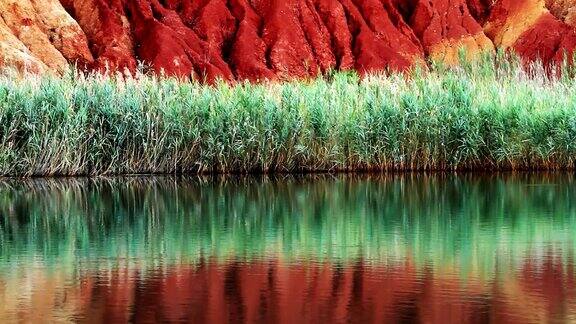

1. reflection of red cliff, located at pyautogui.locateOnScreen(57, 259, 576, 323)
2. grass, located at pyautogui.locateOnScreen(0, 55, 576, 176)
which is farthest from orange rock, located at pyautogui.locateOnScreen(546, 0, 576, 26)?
reflection of red cliff, located at pyautogui.locateOnScreen(57, 259, 576, 323)

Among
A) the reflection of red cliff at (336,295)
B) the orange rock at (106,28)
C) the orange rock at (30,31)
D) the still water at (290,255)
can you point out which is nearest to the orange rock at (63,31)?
the orange rock at (30,31)

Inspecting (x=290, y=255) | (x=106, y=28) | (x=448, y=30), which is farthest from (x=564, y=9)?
(x=290, y=255)

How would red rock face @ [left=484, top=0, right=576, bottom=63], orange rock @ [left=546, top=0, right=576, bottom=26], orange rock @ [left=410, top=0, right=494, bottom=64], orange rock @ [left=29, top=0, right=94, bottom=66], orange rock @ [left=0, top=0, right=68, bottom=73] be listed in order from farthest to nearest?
orange rock @ [left=546, top=0, right=576, bottom=26] < red rock face @ [left=484, top=0, right=576, bottom=63] < orange rock @ [left=410, top=0, right=494, bottom=64] < orange rock @ [left=29, top=0, right=94, bottom=66] < orange rock @ [left=0, top=0, right=68, bottom=73]

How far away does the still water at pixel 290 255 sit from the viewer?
799cm

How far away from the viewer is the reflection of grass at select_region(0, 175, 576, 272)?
1077 centimetres

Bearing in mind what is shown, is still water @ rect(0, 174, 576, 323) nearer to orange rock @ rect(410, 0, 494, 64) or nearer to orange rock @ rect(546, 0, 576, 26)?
orange rock @ rect(410, 0, 494, 64)

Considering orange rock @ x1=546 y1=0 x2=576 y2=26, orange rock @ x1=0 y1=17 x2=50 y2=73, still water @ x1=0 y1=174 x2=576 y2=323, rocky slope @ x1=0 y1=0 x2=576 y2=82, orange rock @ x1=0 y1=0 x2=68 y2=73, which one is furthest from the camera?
orange rock @ x1=546 y1=0 x2=576 y2=26

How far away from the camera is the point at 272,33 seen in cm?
4272

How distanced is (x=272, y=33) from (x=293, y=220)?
97.5 ft

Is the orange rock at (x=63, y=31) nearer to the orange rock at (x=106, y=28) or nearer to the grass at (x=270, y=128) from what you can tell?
the orange rock at (x=106, y=28)

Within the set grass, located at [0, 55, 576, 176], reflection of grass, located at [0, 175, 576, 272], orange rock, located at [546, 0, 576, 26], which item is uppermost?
orange rock, located at [546, 0, 576, 26]

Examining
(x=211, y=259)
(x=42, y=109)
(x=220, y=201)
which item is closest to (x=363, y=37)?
(x=42, y=109)

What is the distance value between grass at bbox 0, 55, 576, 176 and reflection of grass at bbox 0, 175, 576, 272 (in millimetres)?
1387

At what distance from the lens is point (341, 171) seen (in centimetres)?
2173
